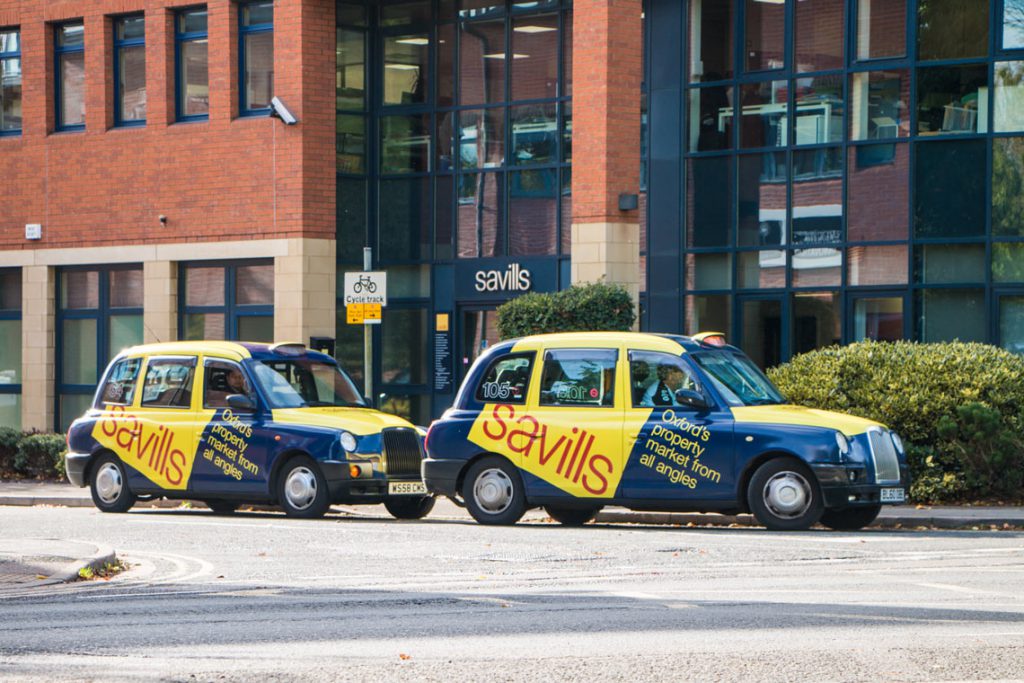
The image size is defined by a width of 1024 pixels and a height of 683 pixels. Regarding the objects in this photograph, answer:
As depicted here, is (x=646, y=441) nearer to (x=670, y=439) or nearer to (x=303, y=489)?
(x=670, y=439)

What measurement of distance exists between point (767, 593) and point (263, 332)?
746 inches

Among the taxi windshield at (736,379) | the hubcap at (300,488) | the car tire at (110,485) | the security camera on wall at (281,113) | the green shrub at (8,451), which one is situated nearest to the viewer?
the taxi windshield at (736,379)

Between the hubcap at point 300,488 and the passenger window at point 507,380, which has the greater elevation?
the passenger window at point 507,380

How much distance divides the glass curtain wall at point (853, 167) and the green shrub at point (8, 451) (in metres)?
10.3

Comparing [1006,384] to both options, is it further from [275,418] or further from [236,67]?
[236,67]

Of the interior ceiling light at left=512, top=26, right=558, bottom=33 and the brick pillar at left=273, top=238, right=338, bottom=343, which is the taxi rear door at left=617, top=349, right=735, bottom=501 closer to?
the brick pillar at left=273, top=238, right=338, bottom=343

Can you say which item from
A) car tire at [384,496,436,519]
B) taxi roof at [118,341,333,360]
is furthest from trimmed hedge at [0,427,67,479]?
car tire at [384,496,436,519]

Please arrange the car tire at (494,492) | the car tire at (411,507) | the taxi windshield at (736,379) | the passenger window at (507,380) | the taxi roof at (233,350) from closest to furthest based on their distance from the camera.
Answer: the taxi windshield at (736,379) → the car tire at (494,492) → the passenger window at (507,380) → the car tire at (411,507) → the taxi roof at (233,350)

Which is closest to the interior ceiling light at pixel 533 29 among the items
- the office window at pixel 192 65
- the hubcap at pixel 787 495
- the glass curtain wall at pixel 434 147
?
the glass curtain wall at pixel 434 147

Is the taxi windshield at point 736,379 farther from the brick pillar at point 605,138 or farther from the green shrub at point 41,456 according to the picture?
the green shrub at point 41,456

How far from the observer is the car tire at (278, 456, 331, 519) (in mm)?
17516

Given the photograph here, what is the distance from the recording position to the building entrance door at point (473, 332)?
28906 millimetres

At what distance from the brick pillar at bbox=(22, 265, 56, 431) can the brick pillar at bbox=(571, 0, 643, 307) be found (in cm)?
1051

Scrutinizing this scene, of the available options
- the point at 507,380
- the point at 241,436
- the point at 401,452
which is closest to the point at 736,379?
the point at 507,380
